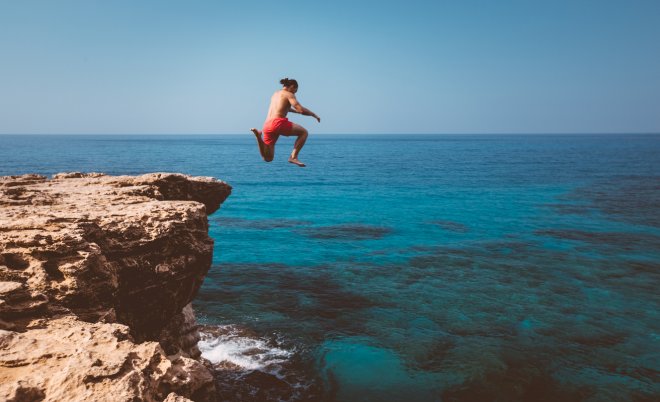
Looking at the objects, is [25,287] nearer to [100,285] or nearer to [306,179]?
[100,285]

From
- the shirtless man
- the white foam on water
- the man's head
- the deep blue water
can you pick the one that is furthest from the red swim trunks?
the white foam on water

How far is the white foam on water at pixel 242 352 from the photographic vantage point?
47.2 ft

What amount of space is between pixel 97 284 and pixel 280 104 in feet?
18.7

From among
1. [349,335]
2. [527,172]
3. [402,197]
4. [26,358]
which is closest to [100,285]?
[26,358]

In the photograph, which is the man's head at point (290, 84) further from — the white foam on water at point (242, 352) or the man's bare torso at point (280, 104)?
the white foam on water at point (242, 352)

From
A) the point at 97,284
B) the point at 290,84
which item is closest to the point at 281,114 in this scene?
the point at 290,84

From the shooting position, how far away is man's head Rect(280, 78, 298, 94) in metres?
10.1

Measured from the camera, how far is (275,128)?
10.2 metres

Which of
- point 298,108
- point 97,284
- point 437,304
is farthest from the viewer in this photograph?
point 437,304

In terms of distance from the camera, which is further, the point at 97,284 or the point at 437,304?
the point at 437,304

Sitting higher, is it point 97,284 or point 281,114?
point 281,114

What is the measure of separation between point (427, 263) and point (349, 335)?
33.2 ft

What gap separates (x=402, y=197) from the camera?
50312mm

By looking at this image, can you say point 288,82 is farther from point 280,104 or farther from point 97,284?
point 97,284
